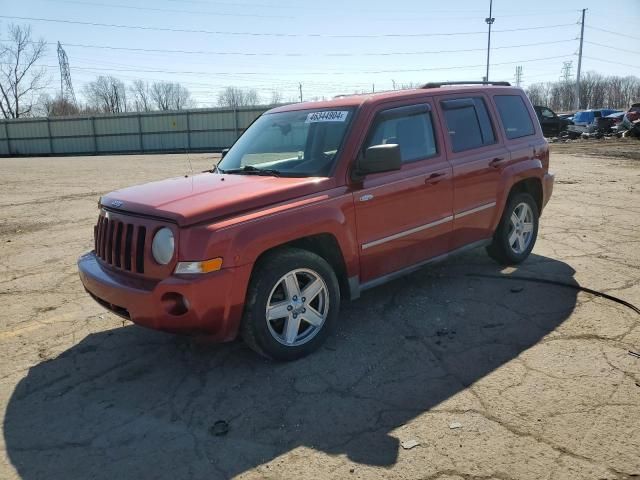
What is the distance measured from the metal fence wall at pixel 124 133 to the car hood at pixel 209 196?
34.1 meters

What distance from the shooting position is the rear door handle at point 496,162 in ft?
17.1

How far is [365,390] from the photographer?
342 cm

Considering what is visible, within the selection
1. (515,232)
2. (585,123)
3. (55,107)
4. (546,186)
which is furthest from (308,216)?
(55,107)

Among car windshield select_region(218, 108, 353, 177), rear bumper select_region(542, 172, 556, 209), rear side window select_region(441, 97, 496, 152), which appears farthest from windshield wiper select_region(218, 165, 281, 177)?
rear bumper select_region(542, 172, 556, 209)

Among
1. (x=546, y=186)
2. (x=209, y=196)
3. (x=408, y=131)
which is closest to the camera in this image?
(x=209, y=196)

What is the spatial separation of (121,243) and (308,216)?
1.35 m

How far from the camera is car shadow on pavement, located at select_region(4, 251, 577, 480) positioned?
2.86 m

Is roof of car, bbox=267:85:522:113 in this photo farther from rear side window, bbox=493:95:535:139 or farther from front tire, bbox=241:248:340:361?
front tire, bbox=241:248:340:361

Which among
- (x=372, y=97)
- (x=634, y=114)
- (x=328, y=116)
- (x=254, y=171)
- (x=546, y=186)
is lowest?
(x=546, y=186)

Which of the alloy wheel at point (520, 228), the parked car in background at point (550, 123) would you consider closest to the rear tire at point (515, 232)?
the alloy wheel at point (520, 228)

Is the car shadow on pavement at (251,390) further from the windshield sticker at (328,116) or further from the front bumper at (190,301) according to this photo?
the windshield sticker at (328,116)

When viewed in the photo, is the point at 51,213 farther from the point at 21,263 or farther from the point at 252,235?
Answer: the point at 252,235

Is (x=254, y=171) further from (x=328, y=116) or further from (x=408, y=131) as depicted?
(x=408, y=131)

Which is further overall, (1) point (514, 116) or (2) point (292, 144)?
(1) point (514, 116)
